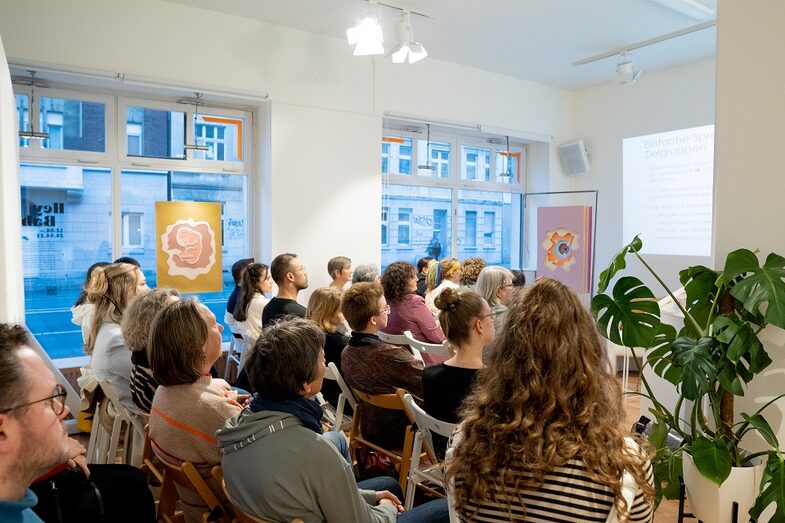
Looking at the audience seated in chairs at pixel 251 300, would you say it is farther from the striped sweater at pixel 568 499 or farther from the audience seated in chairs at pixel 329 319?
the striped sweater at pixel 568 499

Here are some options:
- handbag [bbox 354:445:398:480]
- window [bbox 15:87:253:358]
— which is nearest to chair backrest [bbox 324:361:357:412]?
handbag [bbox 354:445:398:480]

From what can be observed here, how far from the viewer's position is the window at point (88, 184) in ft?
16.1

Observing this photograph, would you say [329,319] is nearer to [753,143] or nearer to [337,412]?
[337,412]

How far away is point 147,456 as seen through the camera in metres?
2.51

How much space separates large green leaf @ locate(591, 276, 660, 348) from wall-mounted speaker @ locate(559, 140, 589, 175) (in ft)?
18.7

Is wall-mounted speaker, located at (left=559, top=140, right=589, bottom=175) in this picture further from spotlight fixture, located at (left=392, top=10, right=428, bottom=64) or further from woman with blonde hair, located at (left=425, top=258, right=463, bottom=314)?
spotlight fixture, located at (left=392, top=10, right=428, bottom=64)

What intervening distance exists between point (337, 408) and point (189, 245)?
9.43 feet

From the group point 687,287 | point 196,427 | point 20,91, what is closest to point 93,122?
point 20,91

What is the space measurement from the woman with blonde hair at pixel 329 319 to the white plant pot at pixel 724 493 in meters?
1.97

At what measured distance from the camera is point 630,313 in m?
2.37

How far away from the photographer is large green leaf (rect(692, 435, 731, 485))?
6.53ft

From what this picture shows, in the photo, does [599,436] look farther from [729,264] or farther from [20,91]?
[20,91]

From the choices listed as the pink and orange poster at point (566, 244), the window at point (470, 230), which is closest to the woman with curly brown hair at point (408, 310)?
the pink and orange poster at point (566, 244)

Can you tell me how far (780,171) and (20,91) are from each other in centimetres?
529
